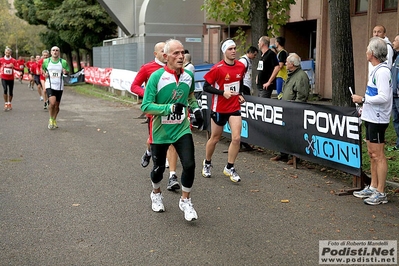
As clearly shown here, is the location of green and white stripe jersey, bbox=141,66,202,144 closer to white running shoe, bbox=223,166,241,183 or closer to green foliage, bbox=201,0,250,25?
white running shoe, bbox=223,166,241,183

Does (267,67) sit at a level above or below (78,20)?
below

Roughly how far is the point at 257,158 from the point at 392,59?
3090 mm

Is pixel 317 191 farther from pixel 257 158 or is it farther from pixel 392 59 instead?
pixel 392 59

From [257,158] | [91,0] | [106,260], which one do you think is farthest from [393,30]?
[91,0]

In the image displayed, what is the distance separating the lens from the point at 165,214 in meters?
6.66

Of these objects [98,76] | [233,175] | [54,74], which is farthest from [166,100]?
[98,76]

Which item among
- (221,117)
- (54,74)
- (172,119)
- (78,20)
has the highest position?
(78,20)

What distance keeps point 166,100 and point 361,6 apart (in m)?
Result: 14.6

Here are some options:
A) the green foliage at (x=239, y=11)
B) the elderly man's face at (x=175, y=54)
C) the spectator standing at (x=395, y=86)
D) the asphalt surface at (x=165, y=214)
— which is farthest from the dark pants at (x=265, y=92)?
the elderly man's face at (x=175, y=54)

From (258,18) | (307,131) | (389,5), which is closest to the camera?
(307,131)

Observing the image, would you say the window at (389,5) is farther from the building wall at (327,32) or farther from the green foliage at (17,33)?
the green foliage at (17,33)

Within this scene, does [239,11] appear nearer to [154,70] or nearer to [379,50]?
[154,70]

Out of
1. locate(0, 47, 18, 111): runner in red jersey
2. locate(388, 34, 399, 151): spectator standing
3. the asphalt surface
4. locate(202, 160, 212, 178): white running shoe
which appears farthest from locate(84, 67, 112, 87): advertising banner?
locate(202, 160, 212, 178): white running shoe

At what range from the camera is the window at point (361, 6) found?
18875mm
